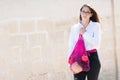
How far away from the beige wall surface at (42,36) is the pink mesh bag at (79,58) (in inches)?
55.6

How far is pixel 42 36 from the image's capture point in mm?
7113

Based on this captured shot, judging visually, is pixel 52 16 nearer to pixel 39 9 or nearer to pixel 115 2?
pixel 39 9

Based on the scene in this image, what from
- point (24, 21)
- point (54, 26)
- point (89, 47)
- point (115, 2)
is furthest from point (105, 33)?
point (89, 47)

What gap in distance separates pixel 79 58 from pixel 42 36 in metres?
1.59

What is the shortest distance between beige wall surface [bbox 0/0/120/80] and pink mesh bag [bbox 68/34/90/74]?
1.41m

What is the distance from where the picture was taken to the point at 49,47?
7215 mm

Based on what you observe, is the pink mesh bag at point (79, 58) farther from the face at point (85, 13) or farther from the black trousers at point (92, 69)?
the face at point (85, 13)

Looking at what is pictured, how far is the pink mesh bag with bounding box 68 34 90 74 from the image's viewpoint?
5605 mm

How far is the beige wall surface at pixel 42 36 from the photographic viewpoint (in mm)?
6754

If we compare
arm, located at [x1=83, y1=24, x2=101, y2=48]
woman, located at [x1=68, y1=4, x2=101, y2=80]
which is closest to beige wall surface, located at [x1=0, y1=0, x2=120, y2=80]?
woman, located at [x1=68, y1=4, x2=101, y2=80]

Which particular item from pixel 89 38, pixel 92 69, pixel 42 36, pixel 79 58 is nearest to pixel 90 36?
pixel 89 38

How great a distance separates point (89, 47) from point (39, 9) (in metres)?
1.62

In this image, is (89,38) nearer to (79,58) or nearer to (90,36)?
(90,36)

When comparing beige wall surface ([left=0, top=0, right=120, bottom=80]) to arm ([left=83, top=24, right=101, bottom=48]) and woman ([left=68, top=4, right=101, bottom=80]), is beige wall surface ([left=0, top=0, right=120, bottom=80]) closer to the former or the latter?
woman ([left=68, top=4, right=101, bottom=80])
